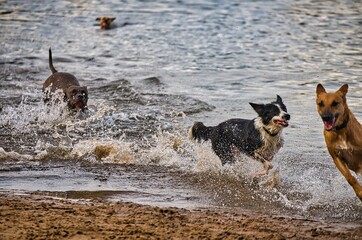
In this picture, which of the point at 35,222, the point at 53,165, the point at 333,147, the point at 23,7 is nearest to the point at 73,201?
the point at 35,222

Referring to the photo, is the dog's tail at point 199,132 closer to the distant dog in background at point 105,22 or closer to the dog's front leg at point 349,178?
the dog's front leg at point 349,178

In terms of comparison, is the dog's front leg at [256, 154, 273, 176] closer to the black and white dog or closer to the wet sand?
the black and white dog

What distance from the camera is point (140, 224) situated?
23.8 ft

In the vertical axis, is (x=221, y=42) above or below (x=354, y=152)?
below

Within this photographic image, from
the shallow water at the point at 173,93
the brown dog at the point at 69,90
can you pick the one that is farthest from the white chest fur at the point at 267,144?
the brown dog at the point at 69,90

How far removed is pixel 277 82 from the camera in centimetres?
1509

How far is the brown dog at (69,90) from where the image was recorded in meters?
12.7

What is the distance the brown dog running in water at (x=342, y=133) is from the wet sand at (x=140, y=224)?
2.36 ft

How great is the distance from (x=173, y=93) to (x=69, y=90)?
225cm

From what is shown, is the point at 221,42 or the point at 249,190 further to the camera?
the point at 221,42

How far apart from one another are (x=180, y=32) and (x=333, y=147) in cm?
1329

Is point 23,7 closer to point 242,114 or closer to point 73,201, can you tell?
point 242,114

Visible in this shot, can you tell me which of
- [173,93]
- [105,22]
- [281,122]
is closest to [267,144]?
[281,122]

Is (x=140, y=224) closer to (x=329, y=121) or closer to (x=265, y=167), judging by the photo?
(x=329, y=121)
